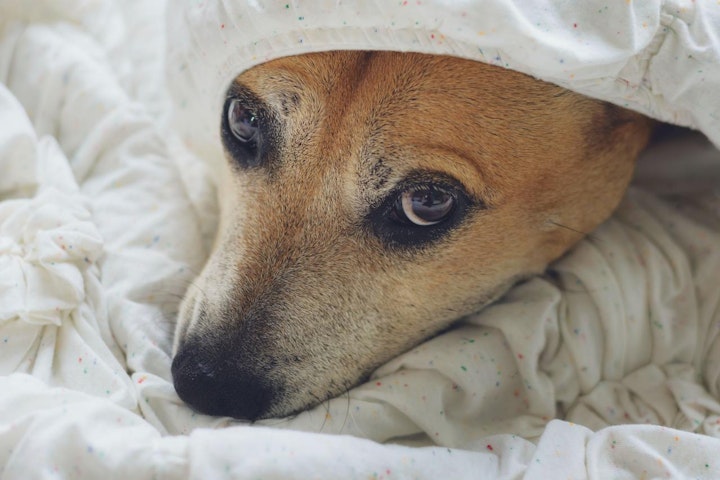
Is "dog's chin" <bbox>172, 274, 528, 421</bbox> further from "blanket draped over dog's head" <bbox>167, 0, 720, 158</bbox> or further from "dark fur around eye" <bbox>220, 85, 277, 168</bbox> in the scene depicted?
"blanket draped over dog's head" <bbox>167, 0, 720, 158</bbox>

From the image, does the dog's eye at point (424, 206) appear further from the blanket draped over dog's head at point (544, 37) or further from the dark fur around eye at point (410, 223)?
the blanket draped over dog's head at point (544, 37)

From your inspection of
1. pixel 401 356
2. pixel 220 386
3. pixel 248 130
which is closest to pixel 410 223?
pixel 401 356

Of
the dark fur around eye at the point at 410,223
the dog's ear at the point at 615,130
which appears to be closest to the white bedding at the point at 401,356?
the dog's ear at the point at 615,130

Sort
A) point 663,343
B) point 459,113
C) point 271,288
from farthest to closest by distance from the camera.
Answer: point 663,343 → point 271,288 → point 459,113

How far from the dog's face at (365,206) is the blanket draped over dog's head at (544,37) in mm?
72

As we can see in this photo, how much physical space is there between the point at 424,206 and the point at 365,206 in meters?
0.13

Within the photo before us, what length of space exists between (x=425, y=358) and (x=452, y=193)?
1.21ft

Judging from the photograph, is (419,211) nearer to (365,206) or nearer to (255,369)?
(365,206)

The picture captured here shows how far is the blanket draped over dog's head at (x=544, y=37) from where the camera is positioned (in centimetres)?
138

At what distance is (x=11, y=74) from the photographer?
218cm

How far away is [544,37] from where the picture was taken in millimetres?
1378

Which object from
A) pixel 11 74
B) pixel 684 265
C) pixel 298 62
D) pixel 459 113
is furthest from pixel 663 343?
pixel 11 74

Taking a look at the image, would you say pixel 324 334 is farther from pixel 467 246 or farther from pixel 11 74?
pixel 11 74

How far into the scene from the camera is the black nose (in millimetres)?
1572
